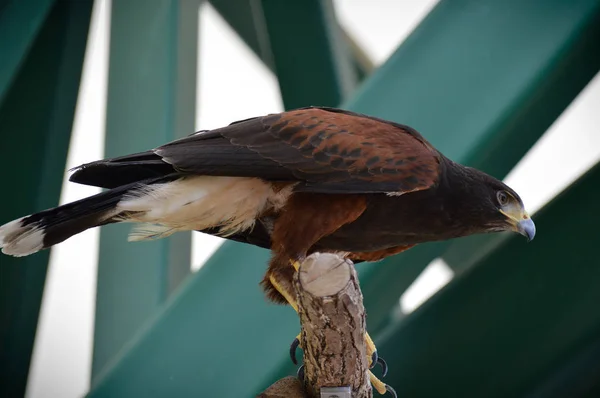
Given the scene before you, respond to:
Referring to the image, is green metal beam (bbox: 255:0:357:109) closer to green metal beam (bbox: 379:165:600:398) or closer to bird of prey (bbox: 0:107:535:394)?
green metal beam (bbox: 379:165:600:398)

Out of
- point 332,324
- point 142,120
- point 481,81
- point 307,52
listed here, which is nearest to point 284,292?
point 332,324

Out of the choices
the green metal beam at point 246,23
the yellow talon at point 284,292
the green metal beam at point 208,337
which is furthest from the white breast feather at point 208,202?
the green metal beam at point 246,23

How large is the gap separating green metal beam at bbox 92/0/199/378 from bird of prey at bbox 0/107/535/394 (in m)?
1.66

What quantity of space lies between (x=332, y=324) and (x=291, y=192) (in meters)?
1.16

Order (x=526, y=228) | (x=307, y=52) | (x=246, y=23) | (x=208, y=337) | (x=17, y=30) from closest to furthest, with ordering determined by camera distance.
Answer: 1. (x=526, y=228)
2. (x=208, y=337)
3. (x=17, y=30)
4. (x=307, y=52)
5. (x=246, y=23)

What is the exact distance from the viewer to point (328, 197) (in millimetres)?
4125

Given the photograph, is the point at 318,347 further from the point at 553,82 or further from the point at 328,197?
the point at 553,82

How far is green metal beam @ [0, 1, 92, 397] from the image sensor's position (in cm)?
588

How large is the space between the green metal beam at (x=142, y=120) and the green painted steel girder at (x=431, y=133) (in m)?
0.85

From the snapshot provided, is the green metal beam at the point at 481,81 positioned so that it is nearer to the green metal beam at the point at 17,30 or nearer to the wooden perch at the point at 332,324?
the wooden perch at the point at 332,324

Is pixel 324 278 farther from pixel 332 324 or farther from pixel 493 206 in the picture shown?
pixel 493 206

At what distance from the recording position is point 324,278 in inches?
122

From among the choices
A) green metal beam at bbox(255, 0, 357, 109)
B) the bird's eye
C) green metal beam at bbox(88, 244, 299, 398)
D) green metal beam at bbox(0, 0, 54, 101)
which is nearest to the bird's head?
the bird's eye

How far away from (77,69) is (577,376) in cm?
418
